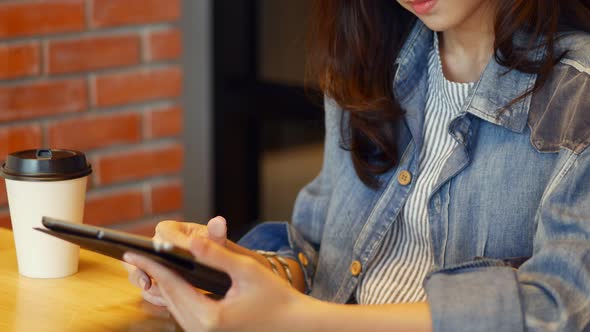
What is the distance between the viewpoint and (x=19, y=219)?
1.16 m

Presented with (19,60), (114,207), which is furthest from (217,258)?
(114,207)

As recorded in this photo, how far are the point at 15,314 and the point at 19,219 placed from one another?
0.54ft

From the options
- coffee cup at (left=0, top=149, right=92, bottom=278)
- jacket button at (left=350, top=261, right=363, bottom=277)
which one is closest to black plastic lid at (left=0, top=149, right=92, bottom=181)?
coffee cup at (left=0, top=149, right=92, bottom=278)

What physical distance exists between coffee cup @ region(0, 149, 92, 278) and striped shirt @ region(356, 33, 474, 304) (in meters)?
0.42

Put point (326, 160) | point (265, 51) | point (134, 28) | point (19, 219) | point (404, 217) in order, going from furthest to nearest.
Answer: point (265, 51) < point (134, 28) < point (326, 160) < point (404, 217) < point (19, 219)

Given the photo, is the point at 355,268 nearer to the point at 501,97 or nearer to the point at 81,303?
the point at 501,97

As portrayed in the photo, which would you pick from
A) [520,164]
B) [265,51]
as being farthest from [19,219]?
[265,51]

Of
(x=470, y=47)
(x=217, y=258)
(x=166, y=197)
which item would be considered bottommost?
(x=166, y=197)

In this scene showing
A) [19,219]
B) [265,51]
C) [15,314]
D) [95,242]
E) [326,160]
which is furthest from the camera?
[265,51]

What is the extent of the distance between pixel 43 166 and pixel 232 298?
359 millimetres

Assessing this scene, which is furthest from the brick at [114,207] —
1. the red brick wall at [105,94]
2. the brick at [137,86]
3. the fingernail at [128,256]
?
the fingernail at [128,256]

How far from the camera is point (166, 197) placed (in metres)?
2.50

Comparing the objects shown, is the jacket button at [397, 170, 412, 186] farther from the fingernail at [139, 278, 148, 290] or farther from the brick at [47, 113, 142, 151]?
the brick at [47, 113, 142, 151]

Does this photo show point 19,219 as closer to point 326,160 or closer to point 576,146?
point 326,160
